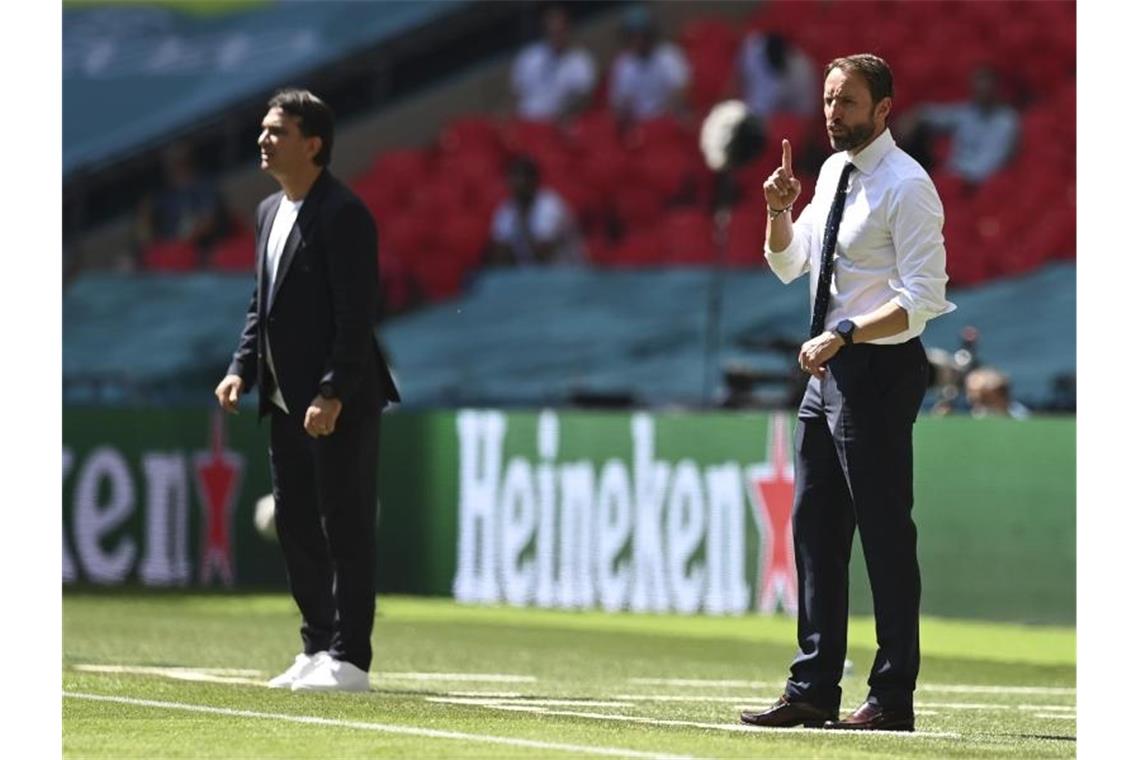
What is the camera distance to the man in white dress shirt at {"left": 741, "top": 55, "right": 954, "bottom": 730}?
7.71m

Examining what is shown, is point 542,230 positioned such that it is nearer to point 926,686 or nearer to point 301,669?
point 926,686

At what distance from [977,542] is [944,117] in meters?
6.96

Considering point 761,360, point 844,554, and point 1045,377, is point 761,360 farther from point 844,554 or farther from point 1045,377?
point 844,554

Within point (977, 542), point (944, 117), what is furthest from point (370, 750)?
point (944, 117)

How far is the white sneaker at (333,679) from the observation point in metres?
9.07

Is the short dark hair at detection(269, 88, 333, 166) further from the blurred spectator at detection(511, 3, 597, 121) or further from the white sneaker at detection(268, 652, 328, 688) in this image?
the blurred spectator at detection(511, 3, 597, 121)

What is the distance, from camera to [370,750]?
689 cm

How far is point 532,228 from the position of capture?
74.2 ft

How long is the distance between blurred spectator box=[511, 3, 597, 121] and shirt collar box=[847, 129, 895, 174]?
54.4 ft

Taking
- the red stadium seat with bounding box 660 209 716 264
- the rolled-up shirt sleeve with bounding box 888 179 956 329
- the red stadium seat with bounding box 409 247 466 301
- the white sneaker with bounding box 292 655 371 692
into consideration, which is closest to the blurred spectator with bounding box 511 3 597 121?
the red stadium seat with bounding box 409 247 466 301

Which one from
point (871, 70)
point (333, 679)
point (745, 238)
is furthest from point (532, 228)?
point (871, 70)

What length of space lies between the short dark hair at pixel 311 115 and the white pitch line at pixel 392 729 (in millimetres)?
2155

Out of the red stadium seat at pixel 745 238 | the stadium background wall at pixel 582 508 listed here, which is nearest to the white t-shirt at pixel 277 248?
the stadium background wall at pixel 582 508

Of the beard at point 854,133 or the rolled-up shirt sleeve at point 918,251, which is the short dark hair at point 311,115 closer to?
the beard at point 854,133
